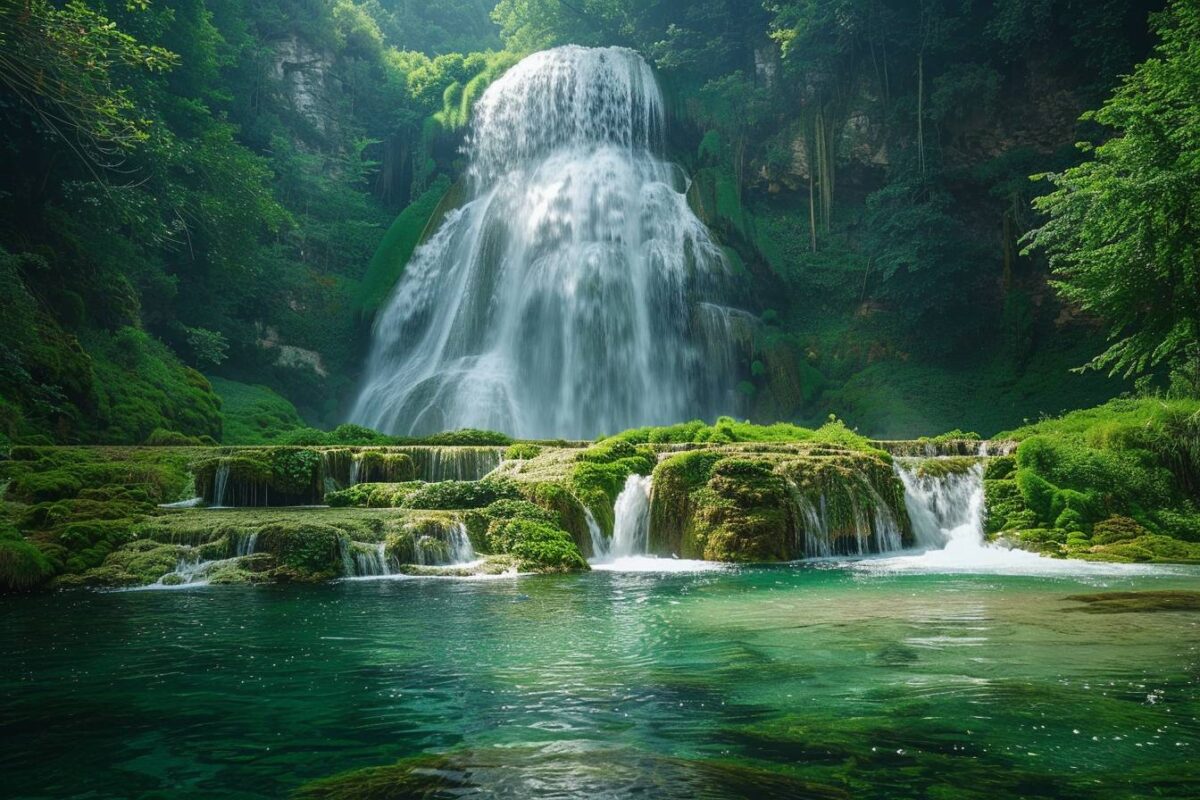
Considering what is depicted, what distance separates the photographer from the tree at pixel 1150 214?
14.8 meters

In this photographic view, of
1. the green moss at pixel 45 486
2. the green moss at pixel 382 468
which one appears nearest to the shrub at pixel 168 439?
the green moss at pixel 382 468

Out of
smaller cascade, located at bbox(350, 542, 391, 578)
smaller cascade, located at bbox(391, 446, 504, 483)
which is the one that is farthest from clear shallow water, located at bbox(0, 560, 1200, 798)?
smaller cascade, located at bbox(391, 446, 504, 483)

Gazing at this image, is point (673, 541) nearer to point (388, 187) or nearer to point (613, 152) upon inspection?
point (613, 152)

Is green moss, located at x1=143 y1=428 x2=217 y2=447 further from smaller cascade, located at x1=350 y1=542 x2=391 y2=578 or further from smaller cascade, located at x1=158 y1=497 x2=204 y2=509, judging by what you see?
smaller cascade, located at x1=350 y1=542 x2=391 y2=578

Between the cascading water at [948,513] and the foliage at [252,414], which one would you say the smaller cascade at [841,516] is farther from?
the foliage at [252,414]

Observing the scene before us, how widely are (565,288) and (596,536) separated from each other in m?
17.8

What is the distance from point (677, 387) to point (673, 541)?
15834 millimetres

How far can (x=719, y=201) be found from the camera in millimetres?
33000

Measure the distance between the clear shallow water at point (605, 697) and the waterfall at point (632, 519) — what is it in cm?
492

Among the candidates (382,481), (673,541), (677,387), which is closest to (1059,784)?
(673,541)

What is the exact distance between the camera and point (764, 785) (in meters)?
3.23

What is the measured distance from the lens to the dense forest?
18875mm

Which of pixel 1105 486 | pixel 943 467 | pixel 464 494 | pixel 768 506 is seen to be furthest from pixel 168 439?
pixel 1105 486

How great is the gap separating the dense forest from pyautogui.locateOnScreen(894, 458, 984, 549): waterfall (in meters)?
4.95
